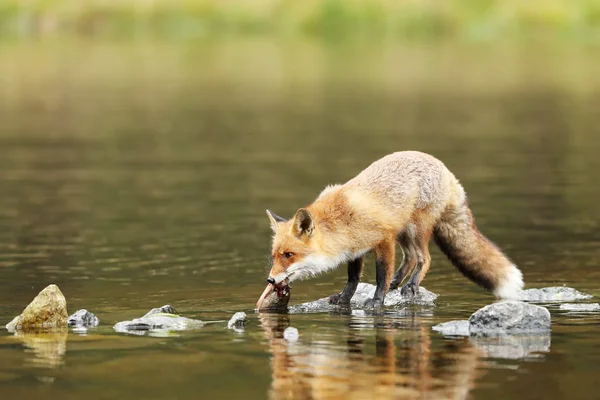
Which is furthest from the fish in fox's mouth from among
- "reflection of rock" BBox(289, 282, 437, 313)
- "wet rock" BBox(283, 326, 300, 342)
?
"wet rock" BBox(283, 326, 300, 342)

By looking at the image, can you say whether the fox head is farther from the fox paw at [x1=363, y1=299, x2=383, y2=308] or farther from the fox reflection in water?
the fox paw at [x1=363, y1=299, x2=383, y2=308]

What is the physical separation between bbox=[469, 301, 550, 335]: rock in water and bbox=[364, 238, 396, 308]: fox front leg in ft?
7.54

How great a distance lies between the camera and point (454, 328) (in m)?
14.1

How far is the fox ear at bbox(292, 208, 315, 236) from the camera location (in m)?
15.0

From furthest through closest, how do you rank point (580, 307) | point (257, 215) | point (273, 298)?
point (257, 215) → point (273, 298) → point (580, 307)

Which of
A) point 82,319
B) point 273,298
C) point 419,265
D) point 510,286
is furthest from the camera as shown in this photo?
point 419,265

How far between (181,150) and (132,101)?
1841 centimetres

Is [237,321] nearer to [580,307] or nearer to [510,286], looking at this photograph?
[510,286]

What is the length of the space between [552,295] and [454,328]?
279 centimetres

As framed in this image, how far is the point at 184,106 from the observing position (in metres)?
55.2

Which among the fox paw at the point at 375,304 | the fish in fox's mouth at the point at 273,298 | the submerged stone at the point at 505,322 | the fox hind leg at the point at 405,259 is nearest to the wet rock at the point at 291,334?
→ the fish in fox's mouth at the point at 273,298

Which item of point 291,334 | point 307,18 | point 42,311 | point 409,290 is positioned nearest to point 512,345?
point 291,334

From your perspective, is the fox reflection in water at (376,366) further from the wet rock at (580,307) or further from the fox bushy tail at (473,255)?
the fox bushy tail at (473,255)

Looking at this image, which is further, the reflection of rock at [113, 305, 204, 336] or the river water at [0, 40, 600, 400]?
the reflection of rock at [113, 305, 204, 336]
